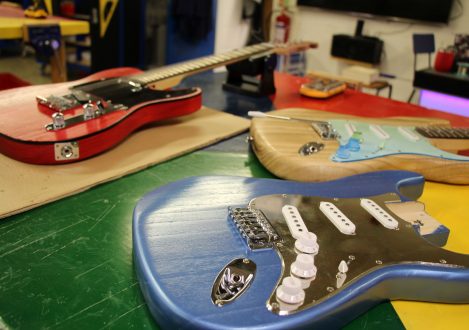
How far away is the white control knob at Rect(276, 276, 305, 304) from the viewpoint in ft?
1.69

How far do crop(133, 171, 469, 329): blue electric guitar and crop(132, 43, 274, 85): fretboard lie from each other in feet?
1.68

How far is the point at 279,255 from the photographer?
61cm

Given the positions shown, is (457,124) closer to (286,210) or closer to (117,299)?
(286,210)

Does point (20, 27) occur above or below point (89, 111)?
above

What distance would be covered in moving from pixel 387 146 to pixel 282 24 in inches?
124

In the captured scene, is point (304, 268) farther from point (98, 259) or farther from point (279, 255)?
point (98, 259)

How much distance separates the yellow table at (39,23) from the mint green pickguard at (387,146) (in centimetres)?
137

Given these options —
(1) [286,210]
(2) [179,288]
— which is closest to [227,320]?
(2) [179,288]

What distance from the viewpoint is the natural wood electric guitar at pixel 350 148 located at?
2.98 ft

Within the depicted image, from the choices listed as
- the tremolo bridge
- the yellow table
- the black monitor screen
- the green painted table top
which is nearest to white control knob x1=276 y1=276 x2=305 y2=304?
the tremolo bridge

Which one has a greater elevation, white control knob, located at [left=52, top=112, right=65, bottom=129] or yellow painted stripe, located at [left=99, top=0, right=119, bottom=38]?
yellow painted stripe, located at [left=99, top=0, right=119, bottom=38]

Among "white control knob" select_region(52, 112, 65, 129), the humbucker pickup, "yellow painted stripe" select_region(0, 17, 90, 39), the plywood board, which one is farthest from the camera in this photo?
"yellow painted stripe" select_region(0, 17, 90, 39)

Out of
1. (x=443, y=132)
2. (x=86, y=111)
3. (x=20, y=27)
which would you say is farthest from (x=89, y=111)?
(x=20, y=27)

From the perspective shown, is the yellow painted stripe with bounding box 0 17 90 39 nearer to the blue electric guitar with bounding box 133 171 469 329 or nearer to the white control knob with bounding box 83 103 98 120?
the white control knob with bounding box 83 103 98 120
